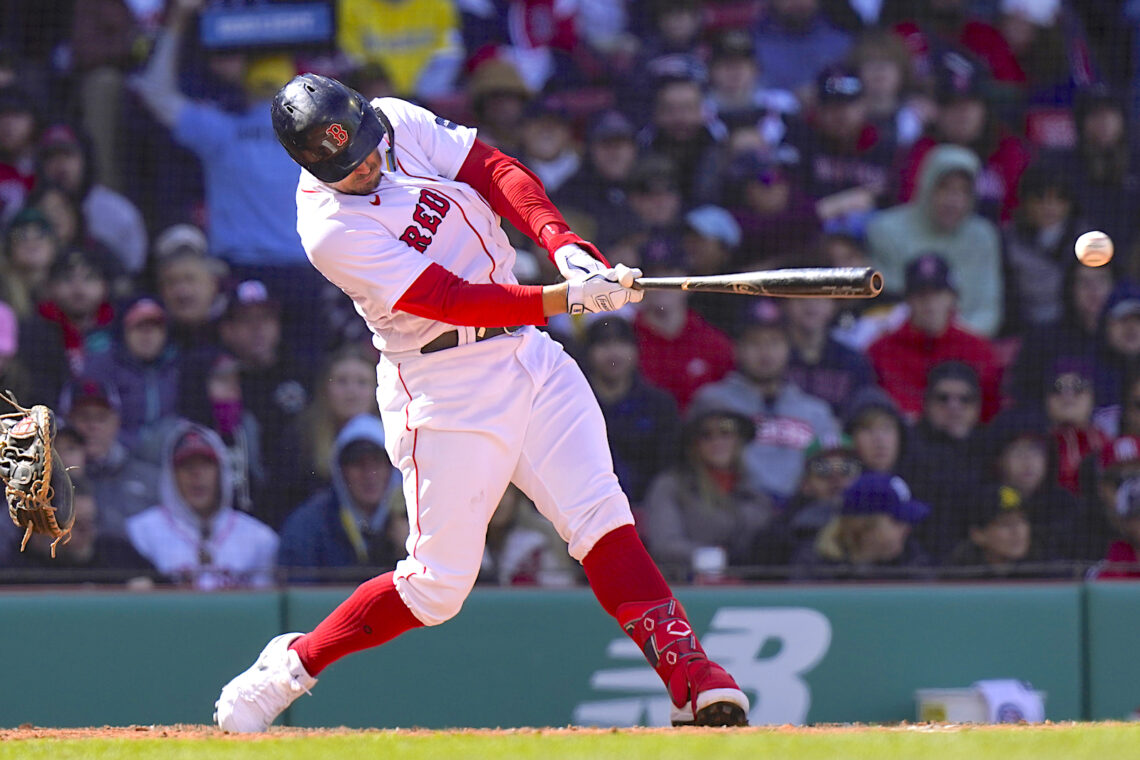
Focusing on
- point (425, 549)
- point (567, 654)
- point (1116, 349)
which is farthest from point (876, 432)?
point (425, 549)

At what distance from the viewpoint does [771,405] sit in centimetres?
616

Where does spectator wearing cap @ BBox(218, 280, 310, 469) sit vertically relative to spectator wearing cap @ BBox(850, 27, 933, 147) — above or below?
below

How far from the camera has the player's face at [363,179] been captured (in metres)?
3.56

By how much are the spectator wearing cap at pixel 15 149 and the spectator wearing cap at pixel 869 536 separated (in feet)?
11.6

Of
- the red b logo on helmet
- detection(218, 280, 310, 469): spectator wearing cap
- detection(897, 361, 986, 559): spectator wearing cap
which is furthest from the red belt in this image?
detection(897, 361, 986, 559): spectator wearing cap

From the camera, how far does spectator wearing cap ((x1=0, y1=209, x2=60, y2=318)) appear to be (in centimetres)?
618

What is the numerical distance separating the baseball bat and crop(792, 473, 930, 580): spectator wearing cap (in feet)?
8.26

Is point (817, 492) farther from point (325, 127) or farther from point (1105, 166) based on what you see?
point (325, 127)

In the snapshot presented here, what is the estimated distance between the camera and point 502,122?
684cm

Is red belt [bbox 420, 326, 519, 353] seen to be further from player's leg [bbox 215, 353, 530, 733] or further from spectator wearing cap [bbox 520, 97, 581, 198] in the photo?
spectator wearing cap [bbox 520, 97, 581, 198]

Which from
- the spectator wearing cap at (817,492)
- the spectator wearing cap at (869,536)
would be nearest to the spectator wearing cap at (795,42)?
the spectator wearing cap at (817,492)

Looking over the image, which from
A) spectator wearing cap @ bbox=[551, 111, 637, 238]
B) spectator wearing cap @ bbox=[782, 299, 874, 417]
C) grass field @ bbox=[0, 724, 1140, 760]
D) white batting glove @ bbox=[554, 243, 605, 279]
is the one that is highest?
spectator wearing cap @ bbox=[551, 111, 637, 238]

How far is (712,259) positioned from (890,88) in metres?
1.31

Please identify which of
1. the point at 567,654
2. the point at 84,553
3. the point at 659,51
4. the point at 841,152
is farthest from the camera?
the point at 659,51
